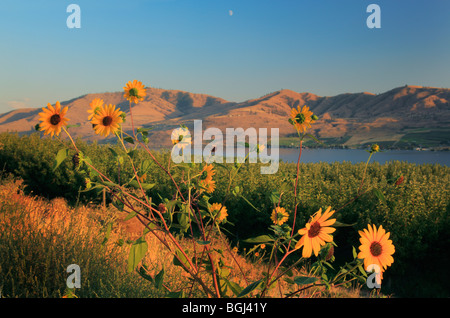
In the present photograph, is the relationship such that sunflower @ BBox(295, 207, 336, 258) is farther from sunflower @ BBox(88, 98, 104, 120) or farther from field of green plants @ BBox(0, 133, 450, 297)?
field of green plants @ BBox(0, 133, 450, 297)

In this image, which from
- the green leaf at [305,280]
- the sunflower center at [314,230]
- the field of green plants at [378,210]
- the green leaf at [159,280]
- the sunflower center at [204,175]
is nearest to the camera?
the green leaf at [305,280]

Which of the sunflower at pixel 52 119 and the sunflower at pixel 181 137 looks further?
the sunflower at pixel 181 137

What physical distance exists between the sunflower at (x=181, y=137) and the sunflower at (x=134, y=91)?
0.34 meters

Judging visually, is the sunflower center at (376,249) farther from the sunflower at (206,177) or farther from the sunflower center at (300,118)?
the sunflower at (206,177)

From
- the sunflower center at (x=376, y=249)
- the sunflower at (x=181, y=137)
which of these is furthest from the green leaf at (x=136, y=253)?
the sunflower center at (x=376, y=249)

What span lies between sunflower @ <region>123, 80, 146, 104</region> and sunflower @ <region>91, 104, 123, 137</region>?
0.88ft

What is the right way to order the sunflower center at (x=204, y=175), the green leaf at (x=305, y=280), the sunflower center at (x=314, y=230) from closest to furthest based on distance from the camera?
the green leaf at (x=305, y=280) → the sunflower center at (x=314, y=230) → the sunflower center at (x=204, y=175)

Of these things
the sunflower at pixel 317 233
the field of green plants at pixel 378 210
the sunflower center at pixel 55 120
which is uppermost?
the sunflower center at pixel 55 120

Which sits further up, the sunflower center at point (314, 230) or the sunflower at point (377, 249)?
the sunflower center at point (314, 230)

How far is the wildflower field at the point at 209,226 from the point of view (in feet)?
6.35

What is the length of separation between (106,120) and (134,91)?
14.2 inches

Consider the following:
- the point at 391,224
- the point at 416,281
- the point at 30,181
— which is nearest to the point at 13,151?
the point at 30,181

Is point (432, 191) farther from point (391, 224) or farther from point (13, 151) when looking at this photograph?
point (13, 151)
